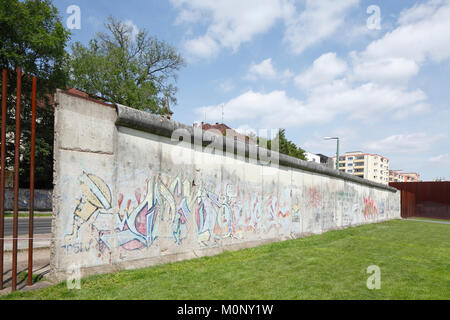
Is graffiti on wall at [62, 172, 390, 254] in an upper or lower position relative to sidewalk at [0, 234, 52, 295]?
upper

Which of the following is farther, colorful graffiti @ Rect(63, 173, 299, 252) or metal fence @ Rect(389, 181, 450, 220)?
metal fence @ Rect(389, 181, 450, 220)

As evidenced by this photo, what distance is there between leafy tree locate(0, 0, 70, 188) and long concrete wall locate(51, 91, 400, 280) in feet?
65.4

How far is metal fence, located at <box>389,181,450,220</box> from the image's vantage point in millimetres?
33500

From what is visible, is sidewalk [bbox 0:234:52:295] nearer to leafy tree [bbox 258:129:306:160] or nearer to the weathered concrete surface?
the weathered concrete surface

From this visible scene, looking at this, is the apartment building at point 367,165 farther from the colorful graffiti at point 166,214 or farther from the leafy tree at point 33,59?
the colorful graffiti at point 166,214

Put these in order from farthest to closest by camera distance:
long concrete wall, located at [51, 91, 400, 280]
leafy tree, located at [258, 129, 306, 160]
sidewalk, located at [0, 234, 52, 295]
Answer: leafy tree, located at [258, 129, 306, 160]
long concrete wall, located at [51, 91, 400, 280]
sidewalk, located at [0, 234, 52, 295]

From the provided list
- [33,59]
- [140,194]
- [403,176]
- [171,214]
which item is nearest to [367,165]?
[403,176]


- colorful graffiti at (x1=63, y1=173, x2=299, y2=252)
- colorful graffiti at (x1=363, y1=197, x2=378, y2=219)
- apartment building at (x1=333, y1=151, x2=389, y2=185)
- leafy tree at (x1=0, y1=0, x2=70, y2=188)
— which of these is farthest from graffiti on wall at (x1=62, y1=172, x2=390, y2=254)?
apartment building at (x1=333, y1=151, x2=389, y2=185)

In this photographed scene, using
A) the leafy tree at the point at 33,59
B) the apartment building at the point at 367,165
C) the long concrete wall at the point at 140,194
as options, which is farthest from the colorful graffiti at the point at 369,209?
the apartment building at the point at 367,165

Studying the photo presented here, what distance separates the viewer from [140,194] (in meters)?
6.48
